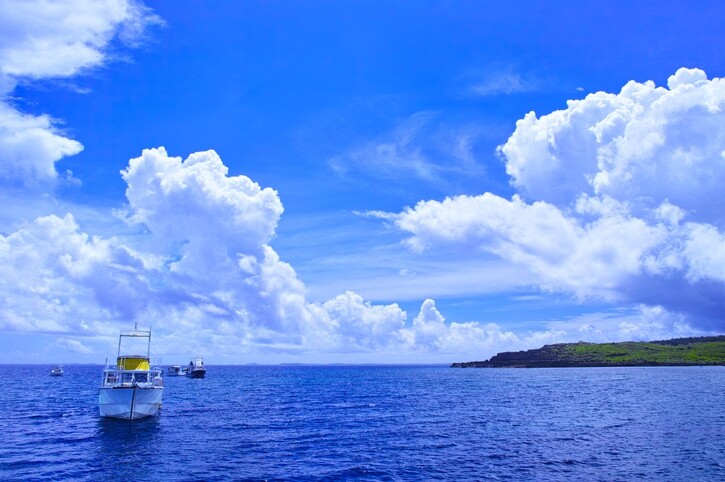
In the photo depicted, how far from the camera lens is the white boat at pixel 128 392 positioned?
6688cm

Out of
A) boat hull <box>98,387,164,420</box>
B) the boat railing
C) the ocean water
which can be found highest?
the boat railing

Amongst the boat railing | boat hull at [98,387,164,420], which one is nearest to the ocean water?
boat hull at [98,387,164,420]

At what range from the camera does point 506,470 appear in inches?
1662

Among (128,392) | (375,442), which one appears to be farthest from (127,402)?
(375,442)

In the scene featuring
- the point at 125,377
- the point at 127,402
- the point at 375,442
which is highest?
the point at 125,377

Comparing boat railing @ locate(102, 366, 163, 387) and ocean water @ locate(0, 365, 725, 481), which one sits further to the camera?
boat railing @ locate(102, 366, 163, 387)

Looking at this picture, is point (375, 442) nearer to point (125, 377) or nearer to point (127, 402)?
point (127, 402)

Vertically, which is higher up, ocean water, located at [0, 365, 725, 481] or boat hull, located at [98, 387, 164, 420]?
boat hull, located at [98, 387, 164, 420]

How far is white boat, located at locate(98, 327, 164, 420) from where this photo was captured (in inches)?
2633

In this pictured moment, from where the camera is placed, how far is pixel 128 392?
66625mm

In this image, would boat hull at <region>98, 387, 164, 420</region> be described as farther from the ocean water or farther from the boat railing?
the ocean water

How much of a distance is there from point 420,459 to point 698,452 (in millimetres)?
25936

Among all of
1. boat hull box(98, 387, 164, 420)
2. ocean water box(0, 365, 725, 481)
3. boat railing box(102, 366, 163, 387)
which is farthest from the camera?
boat railing box(102, 366, 163, 387)

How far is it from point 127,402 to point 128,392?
1.44 meters
